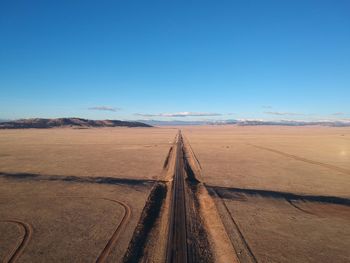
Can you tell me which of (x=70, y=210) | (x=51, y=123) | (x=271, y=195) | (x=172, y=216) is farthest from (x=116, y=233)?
(x=51, y=123)

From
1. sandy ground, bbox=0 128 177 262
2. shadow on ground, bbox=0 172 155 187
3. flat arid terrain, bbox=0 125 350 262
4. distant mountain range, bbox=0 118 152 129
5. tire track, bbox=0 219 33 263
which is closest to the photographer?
tire track, bbox=0 219 33 263

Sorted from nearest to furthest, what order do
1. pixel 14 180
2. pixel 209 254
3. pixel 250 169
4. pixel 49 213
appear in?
pixel 209 254, pixel 49 213, pixel 14 180, pixel 250 169

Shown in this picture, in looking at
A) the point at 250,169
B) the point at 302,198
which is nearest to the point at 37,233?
the point at 302,198

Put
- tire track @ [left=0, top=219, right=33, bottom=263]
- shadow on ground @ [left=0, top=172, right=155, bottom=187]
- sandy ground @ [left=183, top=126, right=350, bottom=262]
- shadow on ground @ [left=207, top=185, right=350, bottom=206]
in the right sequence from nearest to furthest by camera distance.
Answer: tire track @ [left=0, top=219, right=33, bottom=263], sandy ground @ [left=183, top=126, right=350, bottom=262], shadow on ground @ [left=207, top=185, right=350, bottom=206], shadow on ground @ [left=0, top=172, right=155, bottom=187]

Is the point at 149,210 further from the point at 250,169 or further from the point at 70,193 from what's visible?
the point at 250,169

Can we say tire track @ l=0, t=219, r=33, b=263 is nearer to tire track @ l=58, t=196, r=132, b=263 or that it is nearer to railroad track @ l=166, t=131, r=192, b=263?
tire track @ l=58, t=196, r=132, b=263

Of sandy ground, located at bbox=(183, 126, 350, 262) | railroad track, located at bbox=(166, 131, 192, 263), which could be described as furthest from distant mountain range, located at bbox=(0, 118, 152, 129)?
railroad track, located at bbox=(166, 131, 192, 263)

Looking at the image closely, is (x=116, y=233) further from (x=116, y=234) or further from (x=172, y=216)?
(x=172, y=216)

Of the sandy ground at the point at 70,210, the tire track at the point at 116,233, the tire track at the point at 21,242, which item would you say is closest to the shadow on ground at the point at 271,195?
the sandy ground at the point at 70,210
